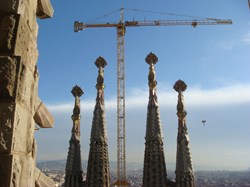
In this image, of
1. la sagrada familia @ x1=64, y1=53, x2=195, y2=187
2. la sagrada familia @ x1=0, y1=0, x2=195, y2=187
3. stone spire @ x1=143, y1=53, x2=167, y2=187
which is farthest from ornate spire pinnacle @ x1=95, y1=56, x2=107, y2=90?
la sagrada familia @ x1=0, y1=0, x2=195, y2=187

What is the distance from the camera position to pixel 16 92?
3.04 metres

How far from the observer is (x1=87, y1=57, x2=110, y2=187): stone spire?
32.8 m

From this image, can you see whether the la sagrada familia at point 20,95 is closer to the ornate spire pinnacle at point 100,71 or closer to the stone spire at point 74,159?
the stone spire at point 74,159

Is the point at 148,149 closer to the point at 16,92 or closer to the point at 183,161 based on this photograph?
the point at 183,161

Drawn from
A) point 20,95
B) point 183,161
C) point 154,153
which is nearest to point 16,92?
point 20,95

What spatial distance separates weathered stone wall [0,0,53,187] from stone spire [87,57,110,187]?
99.0 feet

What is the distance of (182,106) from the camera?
3200 cm

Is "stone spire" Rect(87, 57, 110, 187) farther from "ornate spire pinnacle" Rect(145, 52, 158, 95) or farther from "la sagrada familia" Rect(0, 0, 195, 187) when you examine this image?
"la sagrada familia" Rect(0, 0, 195, 187)

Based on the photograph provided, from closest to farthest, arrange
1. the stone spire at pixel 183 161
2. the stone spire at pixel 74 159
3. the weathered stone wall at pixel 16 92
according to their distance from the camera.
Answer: the weathered stone wall at pixel 16 92 → the stone spire at pixel 183 161 → the stone spire at pixel 74 159

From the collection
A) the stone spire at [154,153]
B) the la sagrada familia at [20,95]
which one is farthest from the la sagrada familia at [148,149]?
the la sagrada familia at [20,95]

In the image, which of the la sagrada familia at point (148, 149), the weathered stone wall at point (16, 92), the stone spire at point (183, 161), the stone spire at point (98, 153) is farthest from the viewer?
the stone spire at point (98, 153)

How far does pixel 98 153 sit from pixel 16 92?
31.0 metres

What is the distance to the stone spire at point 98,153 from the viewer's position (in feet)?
107

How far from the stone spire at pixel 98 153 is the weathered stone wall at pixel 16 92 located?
30.2 metres
